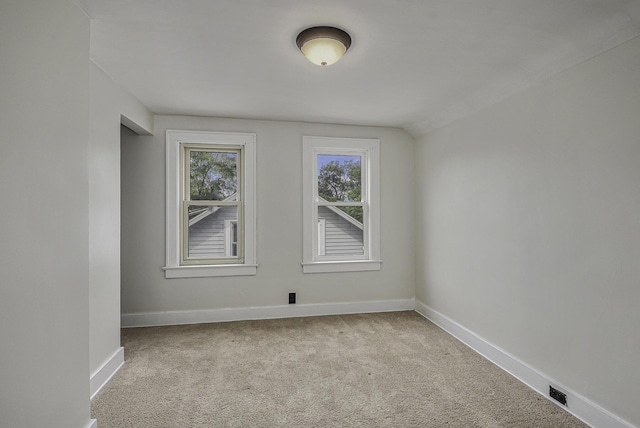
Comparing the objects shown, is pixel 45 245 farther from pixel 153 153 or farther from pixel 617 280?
pixel 617 280

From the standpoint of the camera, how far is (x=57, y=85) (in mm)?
1584

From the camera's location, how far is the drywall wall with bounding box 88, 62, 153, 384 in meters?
2.40

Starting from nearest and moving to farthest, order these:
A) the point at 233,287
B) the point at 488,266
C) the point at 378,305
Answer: the point at 488,266
the point at 233,287
the point at 378,305

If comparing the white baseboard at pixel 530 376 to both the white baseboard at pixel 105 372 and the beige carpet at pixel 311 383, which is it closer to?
the beige carpet at pixel 311 383

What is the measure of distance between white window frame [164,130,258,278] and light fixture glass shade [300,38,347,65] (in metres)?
2.02

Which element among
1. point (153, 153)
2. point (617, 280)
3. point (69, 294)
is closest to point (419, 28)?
point (617, 280)

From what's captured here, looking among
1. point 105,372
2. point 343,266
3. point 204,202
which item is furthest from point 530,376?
point 204,202

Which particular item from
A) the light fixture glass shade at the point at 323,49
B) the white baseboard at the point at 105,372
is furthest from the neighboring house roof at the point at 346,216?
the white baseboard at the point at 105,372

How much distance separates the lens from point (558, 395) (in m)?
2.26

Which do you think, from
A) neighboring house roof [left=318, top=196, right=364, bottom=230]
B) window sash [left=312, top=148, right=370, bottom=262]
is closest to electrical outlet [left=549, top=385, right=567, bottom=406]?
window sash [left=312, top=148, right=370, bottom=262]

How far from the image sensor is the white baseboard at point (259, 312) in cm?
378

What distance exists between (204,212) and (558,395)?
12.2 ft

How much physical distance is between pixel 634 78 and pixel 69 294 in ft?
10.4

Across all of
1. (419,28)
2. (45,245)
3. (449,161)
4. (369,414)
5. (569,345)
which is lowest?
(369,414)
